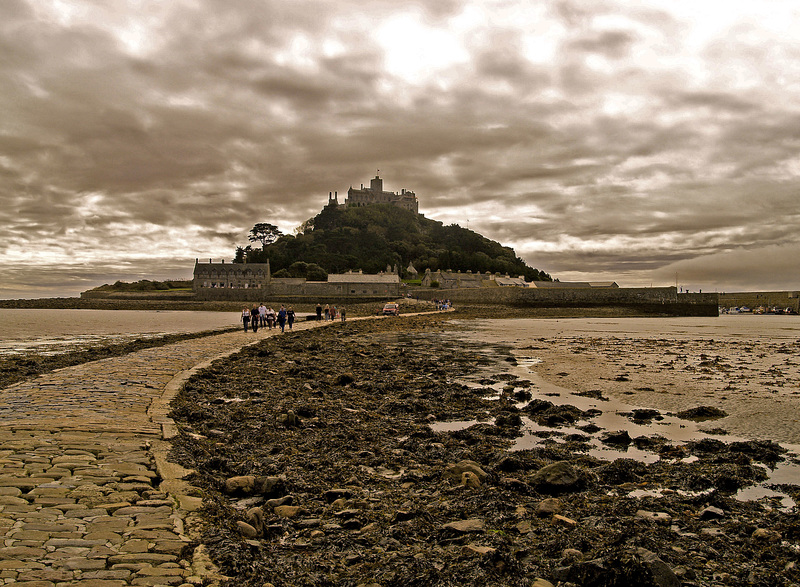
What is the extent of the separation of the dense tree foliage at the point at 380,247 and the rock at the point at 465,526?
107410 millimetres

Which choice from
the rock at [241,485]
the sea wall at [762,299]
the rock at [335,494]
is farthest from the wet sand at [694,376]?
the sea wall at [762,299]

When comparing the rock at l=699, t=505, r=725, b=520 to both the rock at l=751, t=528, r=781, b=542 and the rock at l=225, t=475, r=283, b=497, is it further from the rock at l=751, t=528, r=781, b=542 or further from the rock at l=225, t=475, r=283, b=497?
the rock at l=225, t=475, r=283, b=497

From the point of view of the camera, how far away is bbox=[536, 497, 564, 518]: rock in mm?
4574

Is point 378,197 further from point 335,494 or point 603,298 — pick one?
point 335,494

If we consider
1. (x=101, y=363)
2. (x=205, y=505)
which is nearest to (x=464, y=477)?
(x=205, y=505)

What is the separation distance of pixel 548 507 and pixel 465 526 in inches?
33.5

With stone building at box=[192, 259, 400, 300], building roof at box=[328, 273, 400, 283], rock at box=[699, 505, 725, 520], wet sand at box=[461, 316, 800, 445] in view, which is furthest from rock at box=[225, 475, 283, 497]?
building roof at box=[328, 273, 400, 283]

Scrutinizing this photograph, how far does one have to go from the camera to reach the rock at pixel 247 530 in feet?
13.1

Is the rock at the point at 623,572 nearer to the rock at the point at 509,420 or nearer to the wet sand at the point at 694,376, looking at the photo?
the rock at the point at 509,420

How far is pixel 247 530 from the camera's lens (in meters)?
4.03

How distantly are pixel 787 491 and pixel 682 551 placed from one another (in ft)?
7.71

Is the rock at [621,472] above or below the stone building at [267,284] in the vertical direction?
below

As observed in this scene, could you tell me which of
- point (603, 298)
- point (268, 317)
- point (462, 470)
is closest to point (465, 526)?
point (462, 470)

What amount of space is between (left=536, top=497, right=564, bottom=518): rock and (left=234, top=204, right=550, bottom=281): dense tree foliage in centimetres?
10719
